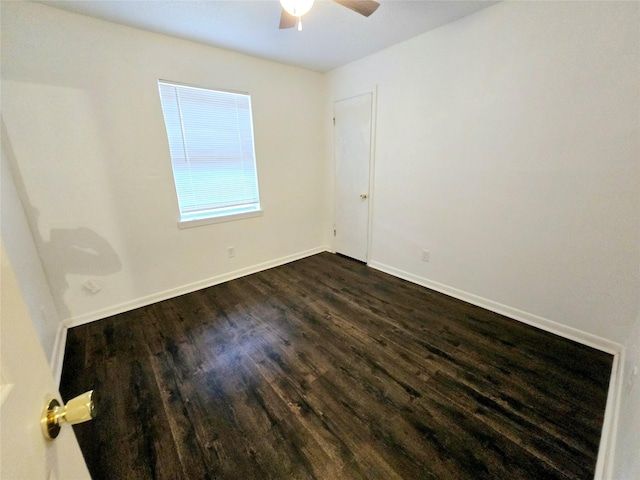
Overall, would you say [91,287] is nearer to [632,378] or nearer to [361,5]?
[361,5]

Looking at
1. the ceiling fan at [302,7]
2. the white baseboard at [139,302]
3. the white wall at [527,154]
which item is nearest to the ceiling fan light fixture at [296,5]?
the ceiling fan at [302,7]

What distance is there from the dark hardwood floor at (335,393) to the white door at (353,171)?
130 centimetres

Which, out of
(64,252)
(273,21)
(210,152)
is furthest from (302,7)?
(64,252)

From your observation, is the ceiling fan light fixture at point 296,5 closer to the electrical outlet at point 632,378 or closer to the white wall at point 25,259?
the white wall at point 25,259

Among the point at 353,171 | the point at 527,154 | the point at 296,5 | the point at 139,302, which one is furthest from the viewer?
the point at 353,171

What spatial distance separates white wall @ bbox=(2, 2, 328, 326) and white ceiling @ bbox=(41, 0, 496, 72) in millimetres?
188

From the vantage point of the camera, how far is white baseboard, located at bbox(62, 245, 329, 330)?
2.41m

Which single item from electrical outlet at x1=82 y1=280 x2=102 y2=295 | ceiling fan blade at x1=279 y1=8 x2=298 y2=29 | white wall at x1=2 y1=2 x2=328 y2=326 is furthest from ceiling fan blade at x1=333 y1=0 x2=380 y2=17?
electrical outlet at x1=82 y1=280 x2=102 y2=295

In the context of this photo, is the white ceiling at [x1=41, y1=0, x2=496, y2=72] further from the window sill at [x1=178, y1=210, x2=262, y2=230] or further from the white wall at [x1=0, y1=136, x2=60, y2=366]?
the window sill at [x1=178, y1=210, x2=262, y2=230]

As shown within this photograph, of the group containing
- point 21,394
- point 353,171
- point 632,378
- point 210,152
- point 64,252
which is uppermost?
point 210,152

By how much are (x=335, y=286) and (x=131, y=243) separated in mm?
2103

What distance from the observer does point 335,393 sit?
1.65 meters

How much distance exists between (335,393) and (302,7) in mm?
2318

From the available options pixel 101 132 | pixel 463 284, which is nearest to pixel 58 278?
pixel 101 132
